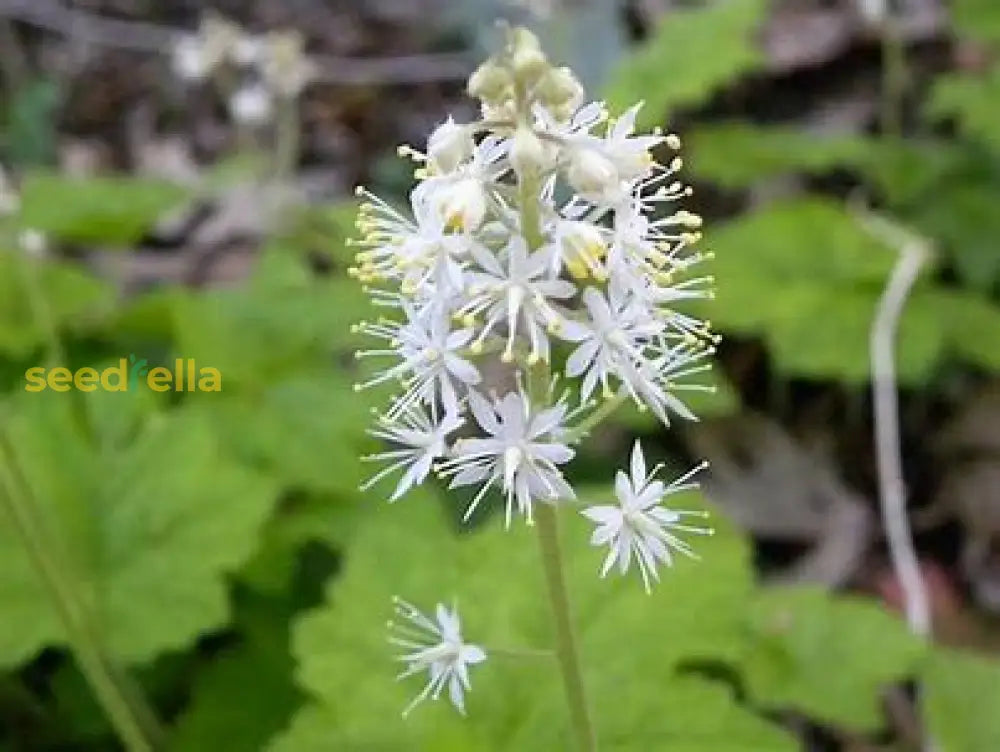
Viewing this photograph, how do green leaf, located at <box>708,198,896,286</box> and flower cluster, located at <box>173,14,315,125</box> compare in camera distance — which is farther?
flower cluster, located at <box>173,14,315,125</box>

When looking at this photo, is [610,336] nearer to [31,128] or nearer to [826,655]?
[826,655]

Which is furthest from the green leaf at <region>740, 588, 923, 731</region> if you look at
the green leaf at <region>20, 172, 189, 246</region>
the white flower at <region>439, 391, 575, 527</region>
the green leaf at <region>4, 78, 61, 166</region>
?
the green leaf at <region>4, 78, 61, 166</region>

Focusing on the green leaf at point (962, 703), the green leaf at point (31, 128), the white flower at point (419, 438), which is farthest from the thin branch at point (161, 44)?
the white flower at point (419, 438)

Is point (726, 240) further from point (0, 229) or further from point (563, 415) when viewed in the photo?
point (563, 415)

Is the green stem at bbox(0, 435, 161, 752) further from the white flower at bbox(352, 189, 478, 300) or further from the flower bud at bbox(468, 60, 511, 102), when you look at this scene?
the flower bud at bbox(468, 60, 511, 102)

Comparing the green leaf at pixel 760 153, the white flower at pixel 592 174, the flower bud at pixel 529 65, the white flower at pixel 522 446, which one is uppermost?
the green leaf at pixel 760 153

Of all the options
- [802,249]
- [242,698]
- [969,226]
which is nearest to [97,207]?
[242,698]

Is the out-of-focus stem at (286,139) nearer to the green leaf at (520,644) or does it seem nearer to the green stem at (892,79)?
the green stem at (892,79)
